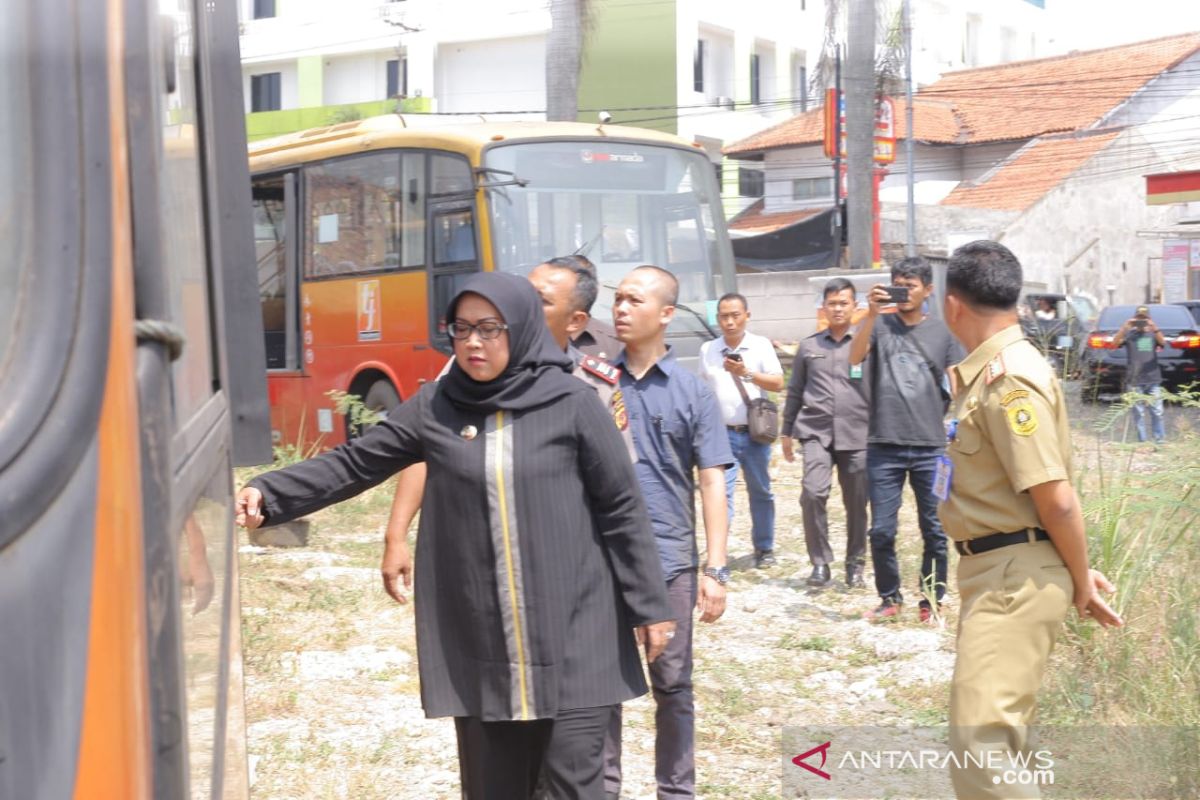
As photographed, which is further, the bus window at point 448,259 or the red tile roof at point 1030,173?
the red tile roof at point 1030,173

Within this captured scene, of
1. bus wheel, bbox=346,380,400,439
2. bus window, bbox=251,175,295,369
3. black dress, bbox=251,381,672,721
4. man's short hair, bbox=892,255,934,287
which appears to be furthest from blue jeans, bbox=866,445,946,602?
bus window, bbox=251,175,295,369

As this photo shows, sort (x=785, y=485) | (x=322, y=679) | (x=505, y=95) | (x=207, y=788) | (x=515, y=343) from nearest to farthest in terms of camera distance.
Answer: (x=207, y=788) < (x=515, y=343) < (x=322, y=679) < (x=785, y=485) < (x=505, y=95)

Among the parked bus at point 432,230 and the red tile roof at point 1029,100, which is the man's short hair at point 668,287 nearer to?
the parked bus at point 432,230

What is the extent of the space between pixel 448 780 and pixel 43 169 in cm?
427

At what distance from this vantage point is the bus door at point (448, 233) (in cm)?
1237

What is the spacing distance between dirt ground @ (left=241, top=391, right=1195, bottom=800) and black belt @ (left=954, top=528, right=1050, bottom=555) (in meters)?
1.66

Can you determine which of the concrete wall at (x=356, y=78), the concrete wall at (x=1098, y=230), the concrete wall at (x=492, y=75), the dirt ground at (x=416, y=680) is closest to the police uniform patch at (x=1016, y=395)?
the dirt ground at (x=416, y=680)

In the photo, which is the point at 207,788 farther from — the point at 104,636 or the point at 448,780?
the point at 448,780

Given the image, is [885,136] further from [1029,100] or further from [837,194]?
[1029,100]

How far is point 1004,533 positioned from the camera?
3783mm

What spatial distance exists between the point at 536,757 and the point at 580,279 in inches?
86.8

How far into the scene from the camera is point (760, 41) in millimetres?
44312

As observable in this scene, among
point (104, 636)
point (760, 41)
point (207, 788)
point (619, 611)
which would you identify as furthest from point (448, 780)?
point (760, 41)

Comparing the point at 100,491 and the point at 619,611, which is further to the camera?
the point at 619,611
